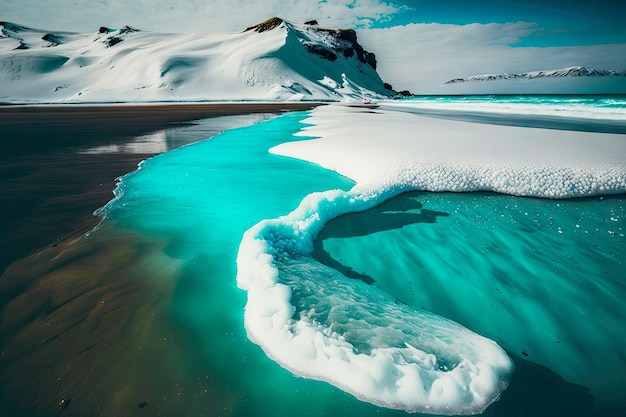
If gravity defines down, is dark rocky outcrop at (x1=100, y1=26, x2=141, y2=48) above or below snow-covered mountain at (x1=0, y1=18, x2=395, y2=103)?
above

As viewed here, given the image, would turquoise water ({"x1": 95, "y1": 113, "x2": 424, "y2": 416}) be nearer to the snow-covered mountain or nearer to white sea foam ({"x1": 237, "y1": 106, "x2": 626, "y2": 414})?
white sea foam ({"x1": 237, "y1": 106, "x2": 626, "y2": 414})

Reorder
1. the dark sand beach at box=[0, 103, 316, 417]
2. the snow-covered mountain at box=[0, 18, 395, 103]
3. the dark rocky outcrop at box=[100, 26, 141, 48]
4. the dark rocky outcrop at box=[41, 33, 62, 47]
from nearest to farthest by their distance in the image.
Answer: the dark sand beach at box=[0, 103, 316, 417] < the snow-covered mountain at box=[0, 18, 395, 103] < the dark rocky outcrop at box=[100, 26, 141, 48] < the dark rocky outcrop at box=[41, 33, 62, 47]

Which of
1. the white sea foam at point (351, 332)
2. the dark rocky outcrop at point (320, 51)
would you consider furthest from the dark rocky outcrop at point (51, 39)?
the white sea foam at point (351, 332)

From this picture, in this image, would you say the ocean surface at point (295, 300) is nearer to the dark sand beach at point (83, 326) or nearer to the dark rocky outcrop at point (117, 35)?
the dark sand beach at point (83, 326)

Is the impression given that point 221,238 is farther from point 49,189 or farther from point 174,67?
point 174,67

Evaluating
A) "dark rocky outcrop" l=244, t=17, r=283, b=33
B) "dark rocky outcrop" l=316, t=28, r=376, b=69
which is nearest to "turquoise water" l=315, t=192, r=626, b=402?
"dark rocky outcrop" l=244, t=17, r=283, b=33

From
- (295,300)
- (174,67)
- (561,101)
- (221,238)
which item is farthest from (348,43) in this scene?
(295,300)

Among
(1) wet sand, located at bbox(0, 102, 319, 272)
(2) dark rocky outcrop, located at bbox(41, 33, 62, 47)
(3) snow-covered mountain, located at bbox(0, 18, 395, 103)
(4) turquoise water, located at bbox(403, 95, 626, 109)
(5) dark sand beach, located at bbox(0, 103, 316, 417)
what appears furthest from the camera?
(2) dark rocky outcrop, located at bbox(41, 33, 62, 47)
